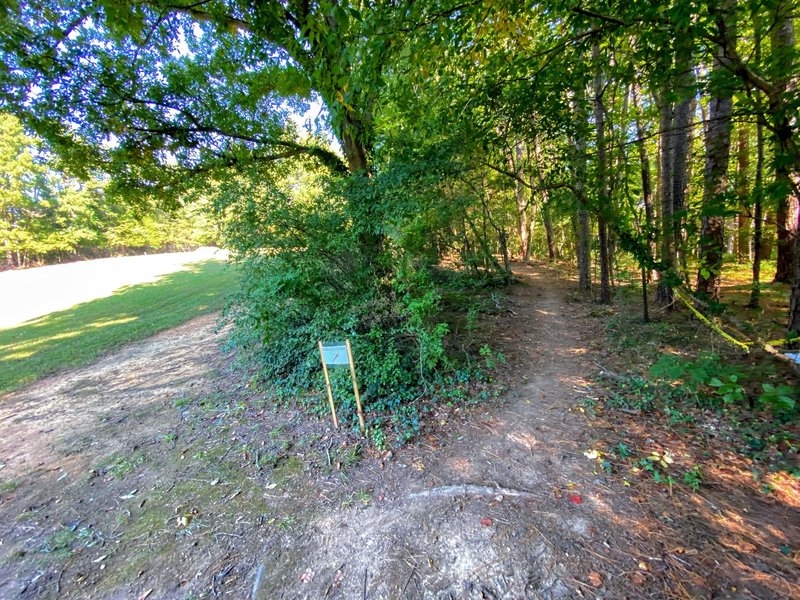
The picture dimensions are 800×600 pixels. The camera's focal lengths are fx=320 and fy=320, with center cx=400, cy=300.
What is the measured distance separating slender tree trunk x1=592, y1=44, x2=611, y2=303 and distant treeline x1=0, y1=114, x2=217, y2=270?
93.2 feet

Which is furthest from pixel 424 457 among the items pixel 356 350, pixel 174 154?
pixel 174 154

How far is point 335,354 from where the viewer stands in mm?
3189

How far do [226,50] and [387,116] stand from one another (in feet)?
11.5

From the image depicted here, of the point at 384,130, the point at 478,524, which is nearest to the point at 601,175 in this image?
the point at 384,130

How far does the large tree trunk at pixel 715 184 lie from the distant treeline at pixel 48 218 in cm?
2999

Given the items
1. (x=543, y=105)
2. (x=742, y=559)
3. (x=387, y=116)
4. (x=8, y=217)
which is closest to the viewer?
(x=742, y=559)

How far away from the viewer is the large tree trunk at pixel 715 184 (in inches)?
82.4

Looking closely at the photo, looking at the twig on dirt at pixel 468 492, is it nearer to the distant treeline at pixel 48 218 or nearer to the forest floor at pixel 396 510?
the forest floor at pixel 396 510

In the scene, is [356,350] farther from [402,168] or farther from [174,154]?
[174,154]

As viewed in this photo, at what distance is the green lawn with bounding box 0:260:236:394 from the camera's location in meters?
6.85

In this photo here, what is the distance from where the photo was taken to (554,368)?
4086mm

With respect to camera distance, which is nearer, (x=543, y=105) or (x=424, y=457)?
(x=424, y=457)

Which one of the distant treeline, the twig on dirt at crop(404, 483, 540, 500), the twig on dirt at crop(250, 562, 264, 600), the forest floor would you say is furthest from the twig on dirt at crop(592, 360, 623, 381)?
the distant treeline

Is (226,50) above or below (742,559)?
above
